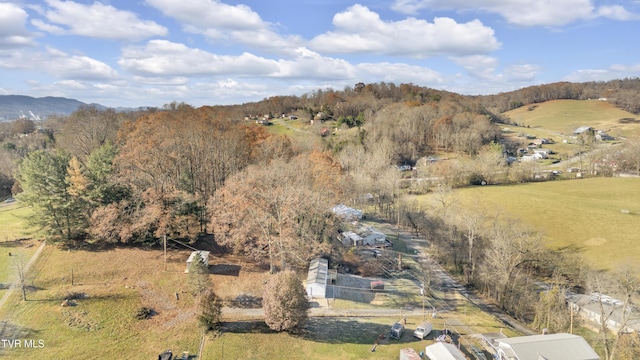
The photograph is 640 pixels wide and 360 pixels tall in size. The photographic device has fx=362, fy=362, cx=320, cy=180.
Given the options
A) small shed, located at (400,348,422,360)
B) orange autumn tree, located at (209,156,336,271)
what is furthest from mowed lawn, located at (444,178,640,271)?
orange autumn tree, located at (209,156,336,271)

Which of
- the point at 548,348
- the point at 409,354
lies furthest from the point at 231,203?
the point at 548,348

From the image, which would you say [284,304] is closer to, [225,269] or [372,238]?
[225,269]

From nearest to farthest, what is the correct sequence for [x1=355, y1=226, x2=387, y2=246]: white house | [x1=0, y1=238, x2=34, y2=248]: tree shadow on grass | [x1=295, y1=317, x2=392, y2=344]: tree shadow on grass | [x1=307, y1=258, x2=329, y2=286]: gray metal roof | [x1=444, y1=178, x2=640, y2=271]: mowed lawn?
[x1=295, y1=317, x2=392, y2=344]: tree shadow on grass < [x1=307, y1=258, x2=329, y2=286]: gray metal roof < [x1=0, y1=238, x2=34, y2=248]: tree shadow on grass < [x1=444, y1=178, x2=640, y2=271]: mowed lawn < [x1=355, y1=226, x2=387, y2=246]: white house

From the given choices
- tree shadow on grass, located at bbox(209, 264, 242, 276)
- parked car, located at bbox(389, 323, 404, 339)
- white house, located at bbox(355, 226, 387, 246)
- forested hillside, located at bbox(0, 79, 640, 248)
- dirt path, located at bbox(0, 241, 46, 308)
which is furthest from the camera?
white house, located at bbox(355, 226, 387, 246)

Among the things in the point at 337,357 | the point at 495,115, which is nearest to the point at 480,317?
the point at 337,357

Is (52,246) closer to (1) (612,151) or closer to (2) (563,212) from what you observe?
(2) (563,212)

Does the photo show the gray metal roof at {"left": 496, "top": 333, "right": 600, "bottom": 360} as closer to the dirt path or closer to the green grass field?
the dirt path
